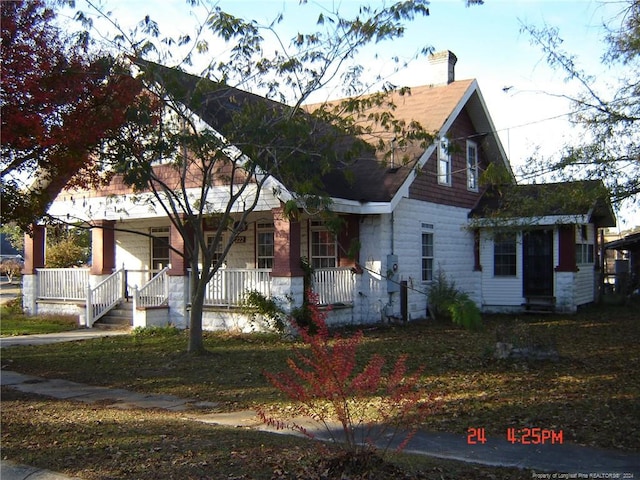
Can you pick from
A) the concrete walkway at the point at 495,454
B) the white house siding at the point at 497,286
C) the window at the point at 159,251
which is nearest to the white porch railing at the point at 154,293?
the window at the point at 159,251

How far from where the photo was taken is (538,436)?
684 cm

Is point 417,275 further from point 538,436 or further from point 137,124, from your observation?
point 538,436

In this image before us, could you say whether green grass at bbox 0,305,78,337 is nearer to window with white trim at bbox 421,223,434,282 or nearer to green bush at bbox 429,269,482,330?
window with white trim at bbox 421,223,434,282

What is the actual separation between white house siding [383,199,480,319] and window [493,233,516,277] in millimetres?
779

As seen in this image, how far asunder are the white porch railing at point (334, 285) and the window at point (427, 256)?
328cm

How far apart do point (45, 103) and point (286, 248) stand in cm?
695

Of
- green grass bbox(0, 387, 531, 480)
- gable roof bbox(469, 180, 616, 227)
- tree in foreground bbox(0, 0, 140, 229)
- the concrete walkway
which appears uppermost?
tree in foreground bbox(0, 0, 140, 229)

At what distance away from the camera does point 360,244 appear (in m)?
14.1

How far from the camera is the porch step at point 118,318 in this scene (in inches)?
704

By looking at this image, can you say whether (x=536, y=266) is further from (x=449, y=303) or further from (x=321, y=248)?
(x=321, y=248)

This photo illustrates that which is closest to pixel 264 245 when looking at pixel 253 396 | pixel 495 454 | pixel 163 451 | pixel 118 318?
pixel 118 318

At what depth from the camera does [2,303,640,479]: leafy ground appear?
5.89 metres

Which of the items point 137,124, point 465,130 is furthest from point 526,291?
point 137,124

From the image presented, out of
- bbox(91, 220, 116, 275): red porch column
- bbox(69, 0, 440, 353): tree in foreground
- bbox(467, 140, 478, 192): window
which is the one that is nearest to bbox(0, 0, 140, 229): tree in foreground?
bbox(69, 0, 440, 353): tree in foreground
